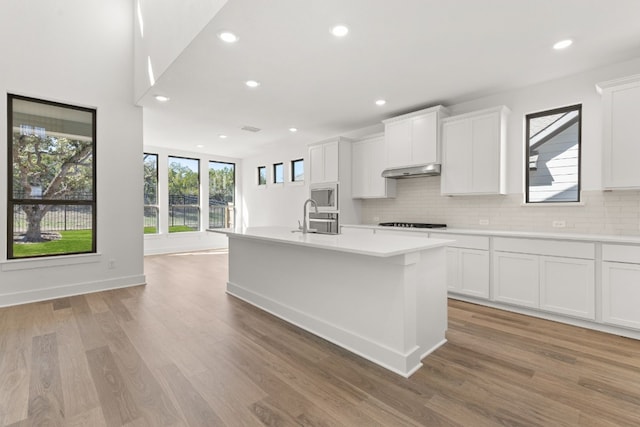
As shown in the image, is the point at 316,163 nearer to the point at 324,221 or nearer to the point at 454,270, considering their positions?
the point at 324,221

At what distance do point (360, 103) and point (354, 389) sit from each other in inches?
149

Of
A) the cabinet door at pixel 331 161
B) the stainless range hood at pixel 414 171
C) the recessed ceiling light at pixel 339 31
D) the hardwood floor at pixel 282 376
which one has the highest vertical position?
the recessed ceiling light at pixel 339 31

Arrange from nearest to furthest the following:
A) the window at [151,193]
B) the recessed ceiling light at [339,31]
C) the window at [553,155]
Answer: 1. the recessed ceiling light at [339,31]
2. the window at [553,155]
3. the window at [151,193]

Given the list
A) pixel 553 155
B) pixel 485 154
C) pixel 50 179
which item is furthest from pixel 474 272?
pixel 50 179

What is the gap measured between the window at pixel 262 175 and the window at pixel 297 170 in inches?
48.5

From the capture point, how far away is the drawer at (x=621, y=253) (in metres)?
2.71

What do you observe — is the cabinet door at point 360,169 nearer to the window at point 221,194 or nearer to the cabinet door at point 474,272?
the cabinet door at point 474,272

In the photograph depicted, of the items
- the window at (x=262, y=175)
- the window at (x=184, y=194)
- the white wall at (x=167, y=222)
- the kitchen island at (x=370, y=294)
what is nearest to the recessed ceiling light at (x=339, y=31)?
the kitchen island at (x=370, y=294)

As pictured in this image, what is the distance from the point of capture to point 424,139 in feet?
14.6

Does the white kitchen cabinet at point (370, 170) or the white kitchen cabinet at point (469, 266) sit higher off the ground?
the white kitchen cabinet at point (370, 170)

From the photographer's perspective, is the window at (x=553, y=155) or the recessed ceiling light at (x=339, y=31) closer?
the recessed ceiling light at (x=339, y=31)

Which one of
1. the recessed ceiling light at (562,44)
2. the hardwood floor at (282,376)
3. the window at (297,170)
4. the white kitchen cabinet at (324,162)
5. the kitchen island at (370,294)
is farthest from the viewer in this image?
the window at (297,170)

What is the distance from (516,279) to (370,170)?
113 inches

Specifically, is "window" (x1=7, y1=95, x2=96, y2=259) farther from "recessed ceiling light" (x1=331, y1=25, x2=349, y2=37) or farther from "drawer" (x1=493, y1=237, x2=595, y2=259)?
"drawer" (x1=493, y1=237, x2=595, y2=259)
